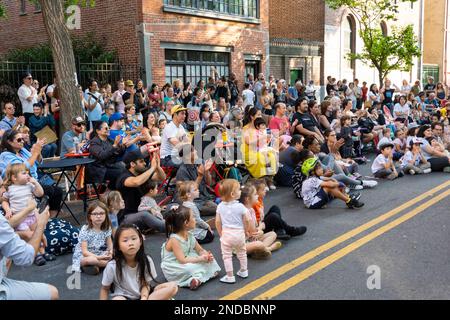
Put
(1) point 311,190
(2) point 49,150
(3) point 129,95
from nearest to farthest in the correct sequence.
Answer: (1) point 311,190, (2) point 49,150, (3) point 129,95

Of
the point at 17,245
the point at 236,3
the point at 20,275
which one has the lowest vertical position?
the point at 20,275

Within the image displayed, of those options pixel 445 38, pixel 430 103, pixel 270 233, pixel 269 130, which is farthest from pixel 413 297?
pixel 445 38

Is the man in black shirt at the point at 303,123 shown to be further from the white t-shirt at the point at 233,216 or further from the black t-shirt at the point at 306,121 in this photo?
the white t-shirt at the point at 233,216

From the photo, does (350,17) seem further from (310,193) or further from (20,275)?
(20,275)

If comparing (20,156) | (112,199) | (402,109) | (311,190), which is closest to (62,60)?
(20,156)

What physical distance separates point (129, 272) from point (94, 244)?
1.76m

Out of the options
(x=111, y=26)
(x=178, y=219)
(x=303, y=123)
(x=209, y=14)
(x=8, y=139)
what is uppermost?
(x=209, y=14)

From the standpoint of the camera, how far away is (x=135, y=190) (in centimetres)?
706

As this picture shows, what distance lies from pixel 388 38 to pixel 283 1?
6952 millimetres

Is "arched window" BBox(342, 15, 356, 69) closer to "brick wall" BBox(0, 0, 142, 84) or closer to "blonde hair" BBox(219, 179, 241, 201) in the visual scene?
"brick wall" BBox(0, 0, 142, 84)

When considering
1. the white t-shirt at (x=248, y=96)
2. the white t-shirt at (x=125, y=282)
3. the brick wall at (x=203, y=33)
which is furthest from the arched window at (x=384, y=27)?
the white t-shirt at (x=125, y=282)

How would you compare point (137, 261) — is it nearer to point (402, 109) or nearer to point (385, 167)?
point (385, 167)

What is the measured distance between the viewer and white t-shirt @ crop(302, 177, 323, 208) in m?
8.46

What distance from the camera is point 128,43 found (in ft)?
60.7
